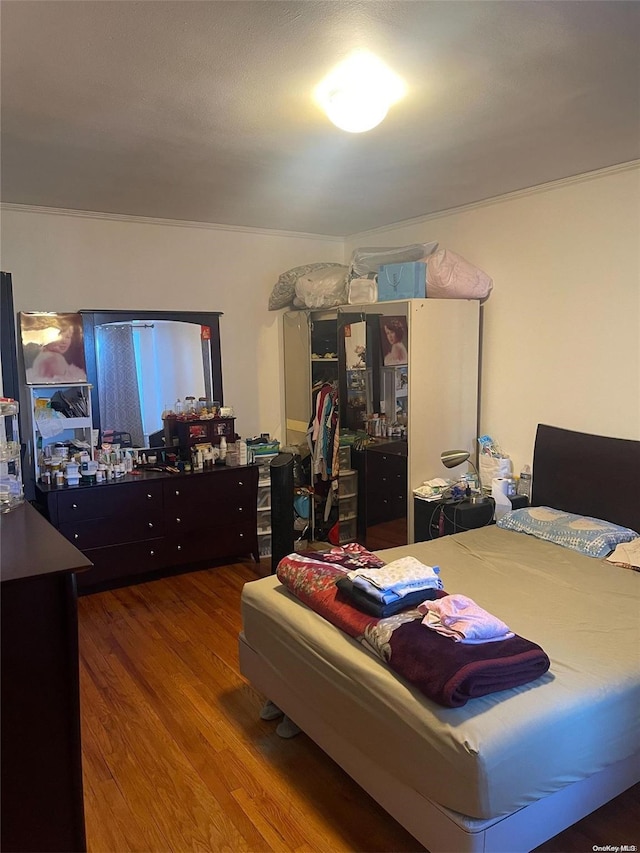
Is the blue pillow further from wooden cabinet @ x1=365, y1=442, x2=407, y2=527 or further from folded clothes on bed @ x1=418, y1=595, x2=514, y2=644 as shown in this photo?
folded clothes on bed @ x1=418, y1=595, x2=514, y2=644

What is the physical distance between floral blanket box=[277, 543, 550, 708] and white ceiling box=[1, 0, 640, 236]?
184 centimetres

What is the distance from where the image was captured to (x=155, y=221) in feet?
14.6

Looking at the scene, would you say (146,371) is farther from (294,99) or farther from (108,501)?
(294,99)

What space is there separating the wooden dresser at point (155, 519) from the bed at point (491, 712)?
1.58 meters

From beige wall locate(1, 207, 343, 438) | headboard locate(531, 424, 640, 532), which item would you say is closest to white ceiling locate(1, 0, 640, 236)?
beige wall locate(1, 207, 343, 438)

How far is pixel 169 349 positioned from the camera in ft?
15.2

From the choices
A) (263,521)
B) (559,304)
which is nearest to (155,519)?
(263,521)

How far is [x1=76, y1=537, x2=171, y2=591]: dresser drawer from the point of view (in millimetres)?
3930

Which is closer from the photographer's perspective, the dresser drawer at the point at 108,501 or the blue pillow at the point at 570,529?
the blue pillow at the point at 570,529

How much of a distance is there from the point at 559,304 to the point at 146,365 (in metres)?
2.82

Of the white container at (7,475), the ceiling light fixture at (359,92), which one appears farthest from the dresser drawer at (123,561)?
the ceiling light fixture at (359,92)

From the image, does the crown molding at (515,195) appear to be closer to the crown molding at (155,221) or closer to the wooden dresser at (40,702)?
the crown molding at (155,221)

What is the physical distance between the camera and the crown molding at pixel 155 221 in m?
4.01

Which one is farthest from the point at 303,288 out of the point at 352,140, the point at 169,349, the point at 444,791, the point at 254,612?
the point at 444,791
